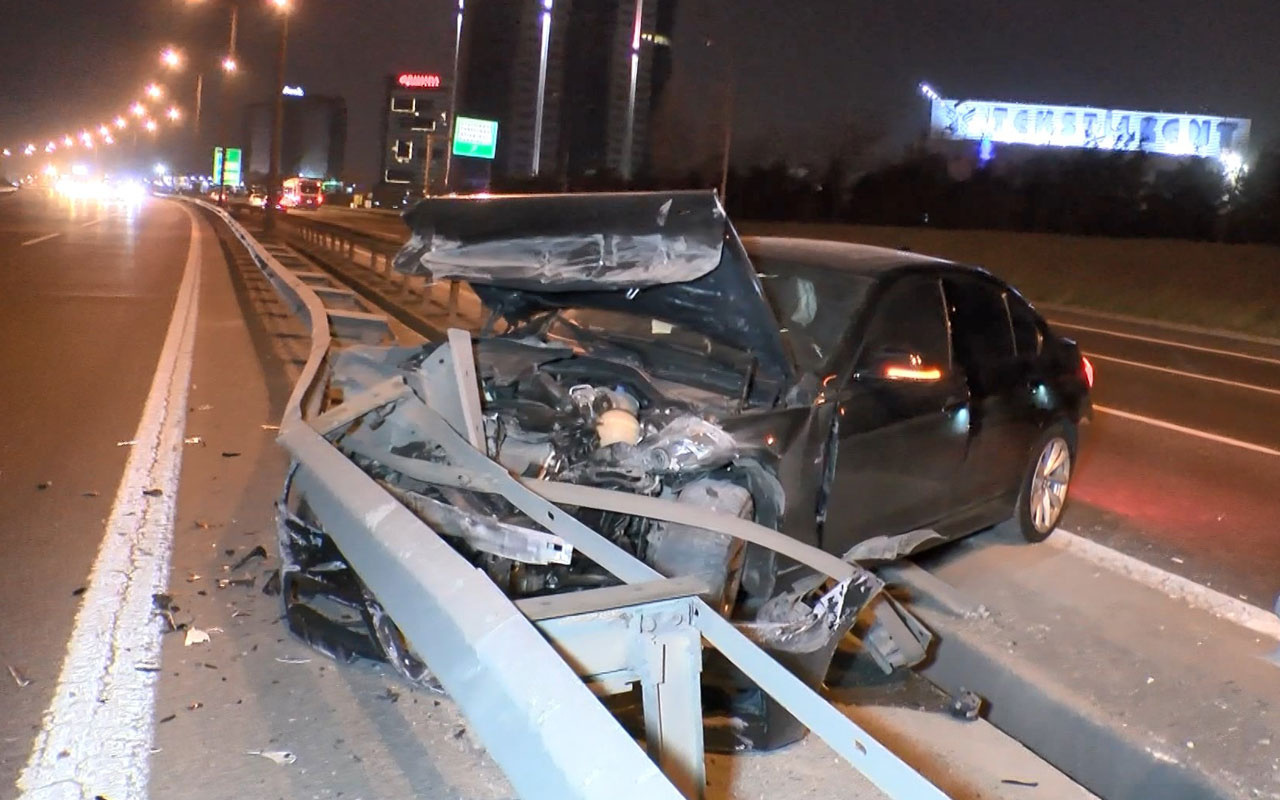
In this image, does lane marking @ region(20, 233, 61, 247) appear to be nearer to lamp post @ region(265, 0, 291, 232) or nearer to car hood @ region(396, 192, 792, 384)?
lamp post @ region(265, 0, 291, 232)

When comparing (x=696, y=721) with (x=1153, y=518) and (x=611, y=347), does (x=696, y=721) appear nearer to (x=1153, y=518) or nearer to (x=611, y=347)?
(x=611, y=347)

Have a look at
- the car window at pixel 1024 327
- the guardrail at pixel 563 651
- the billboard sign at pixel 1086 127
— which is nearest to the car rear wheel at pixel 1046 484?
the car window at pixel 1024 327

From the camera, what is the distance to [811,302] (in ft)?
18.4

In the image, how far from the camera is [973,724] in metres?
4.54

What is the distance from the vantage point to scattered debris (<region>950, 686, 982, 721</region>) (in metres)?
A: 4.57

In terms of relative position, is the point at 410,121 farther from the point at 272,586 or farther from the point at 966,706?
→ the point at 966,706

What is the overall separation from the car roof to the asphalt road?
3.54 meters

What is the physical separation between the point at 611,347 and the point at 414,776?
2.72 meters

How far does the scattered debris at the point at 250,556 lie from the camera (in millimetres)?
5365

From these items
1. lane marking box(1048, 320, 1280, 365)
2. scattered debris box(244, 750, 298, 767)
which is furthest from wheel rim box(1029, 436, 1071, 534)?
lane marking box(1048, 320, 1280, 365)

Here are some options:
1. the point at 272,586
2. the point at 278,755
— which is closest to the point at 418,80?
the point at 272,586

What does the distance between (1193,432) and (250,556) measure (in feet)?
31.6

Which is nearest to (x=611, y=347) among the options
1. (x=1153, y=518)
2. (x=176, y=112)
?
(x=1153, y=518)

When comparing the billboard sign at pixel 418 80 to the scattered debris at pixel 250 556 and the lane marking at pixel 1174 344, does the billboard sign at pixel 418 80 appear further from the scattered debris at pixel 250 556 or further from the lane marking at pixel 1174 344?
the scattered debris at pixel 250 556
